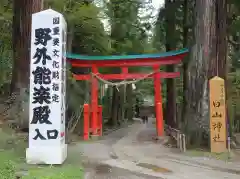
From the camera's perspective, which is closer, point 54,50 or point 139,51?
point 54,50

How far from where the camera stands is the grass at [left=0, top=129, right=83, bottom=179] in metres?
6.28

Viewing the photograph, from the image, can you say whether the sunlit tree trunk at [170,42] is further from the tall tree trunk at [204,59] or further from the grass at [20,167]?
the grass at [20,167]

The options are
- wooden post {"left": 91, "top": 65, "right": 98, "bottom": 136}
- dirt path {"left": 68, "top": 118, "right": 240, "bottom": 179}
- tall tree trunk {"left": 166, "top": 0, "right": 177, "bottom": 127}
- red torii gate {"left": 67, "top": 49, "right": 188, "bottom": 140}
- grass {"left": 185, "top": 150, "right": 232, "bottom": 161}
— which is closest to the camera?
dirt path {"left": 68, "top": 118, "right": 240, "bottom": 179}

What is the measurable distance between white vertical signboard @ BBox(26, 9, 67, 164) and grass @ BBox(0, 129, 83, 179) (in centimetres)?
37

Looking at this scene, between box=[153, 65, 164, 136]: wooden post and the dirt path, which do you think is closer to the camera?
the dirt path

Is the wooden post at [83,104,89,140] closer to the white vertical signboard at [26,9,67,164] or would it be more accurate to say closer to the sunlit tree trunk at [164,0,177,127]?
the sunlit tree trunk at [164,0,177,127]

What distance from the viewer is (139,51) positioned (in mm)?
25219

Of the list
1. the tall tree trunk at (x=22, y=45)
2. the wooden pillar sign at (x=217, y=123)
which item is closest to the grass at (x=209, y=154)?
the wooden pillar sign at (x=217, y=123)

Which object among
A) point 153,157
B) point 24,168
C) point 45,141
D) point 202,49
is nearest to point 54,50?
point 45,141

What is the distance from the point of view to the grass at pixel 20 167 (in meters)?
6.28

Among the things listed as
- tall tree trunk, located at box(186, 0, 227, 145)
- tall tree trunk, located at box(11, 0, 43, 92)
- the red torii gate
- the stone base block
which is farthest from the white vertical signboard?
the red torii gate

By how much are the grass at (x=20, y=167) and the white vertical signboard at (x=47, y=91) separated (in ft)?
1.20

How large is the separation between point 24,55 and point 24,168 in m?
4.81

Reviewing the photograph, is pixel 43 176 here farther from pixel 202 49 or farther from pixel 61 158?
pixel 202 49
